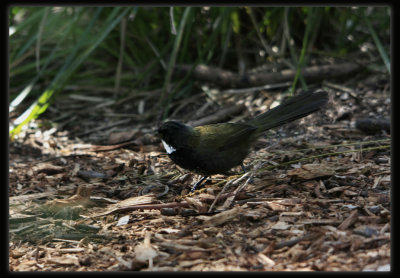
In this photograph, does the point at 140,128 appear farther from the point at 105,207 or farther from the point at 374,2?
the point at 374,2

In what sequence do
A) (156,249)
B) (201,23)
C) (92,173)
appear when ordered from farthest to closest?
(201,23) → (92,173) → (156,249)

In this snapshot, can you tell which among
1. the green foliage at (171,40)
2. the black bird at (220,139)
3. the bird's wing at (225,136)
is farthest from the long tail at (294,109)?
the green foliage at (171,40)

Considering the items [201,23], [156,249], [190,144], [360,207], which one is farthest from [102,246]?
[201,23]

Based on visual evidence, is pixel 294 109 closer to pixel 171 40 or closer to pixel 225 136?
pixel 225 136

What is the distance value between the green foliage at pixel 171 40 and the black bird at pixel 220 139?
1802mm

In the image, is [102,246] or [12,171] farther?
[12,171]

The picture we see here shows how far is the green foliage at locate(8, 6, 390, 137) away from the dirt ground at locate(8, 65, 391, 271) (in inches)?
26.3

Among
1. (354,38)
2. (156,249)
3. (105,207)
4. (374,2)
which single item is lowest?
(156,249)

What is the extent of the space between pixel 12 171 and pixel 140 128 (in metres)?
1.56

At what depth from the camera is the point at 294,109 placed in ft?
13.3

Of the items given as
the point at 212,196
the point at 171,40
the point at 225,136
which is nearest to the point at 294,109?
the point at 225,136

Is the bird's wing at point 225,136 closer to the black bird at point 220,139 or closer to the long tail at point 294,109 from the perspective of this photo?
the black bird at point 220,139

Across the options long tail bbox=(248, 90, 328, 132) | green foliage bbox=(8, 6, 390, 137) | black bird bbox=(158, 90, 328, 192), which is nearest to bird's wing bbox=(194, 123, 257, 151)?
black bird bbox=(158, 90, 328, 192)

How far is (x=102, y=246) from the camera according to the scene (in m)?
3.09
